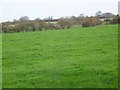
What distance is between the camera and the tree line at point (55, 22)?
3528 cm

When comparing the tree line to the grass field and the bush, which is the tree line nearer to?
the bush

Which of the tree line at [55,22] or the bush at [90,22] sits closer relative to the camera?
the tree line at [55,22]

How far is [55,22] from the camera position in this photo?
38688 mm

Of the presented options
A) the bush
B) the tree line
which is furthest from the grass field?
the bush

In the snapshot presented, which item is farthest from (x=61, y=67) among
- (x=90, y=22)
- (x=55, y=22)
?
(x=90, y=22)

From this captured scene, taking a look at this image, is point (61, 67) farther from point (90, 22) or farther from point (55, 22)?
point (90, 22)

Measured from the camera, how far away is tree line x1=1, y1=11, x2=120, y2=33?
1389 inches

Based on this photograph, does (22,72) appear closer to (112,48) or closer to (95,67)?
(95,67)

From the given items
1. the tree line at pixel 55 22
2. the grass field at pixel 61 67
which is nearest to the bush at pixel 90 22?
the tree line at pixel 55 22

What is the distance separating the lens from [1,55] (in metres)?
18.3

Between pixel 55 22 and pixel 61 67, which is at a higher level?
pixel 55 22

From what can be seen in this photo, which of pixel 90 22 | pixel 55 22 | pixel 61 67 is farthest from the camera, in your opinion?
pixel 90 22

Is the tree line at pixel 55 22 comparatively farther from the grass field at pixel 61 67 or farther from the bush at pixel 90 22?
the grass field at pixel 61 67

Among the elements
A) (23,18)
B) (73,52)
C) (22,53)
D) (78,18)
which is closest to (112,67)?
(73,52)
